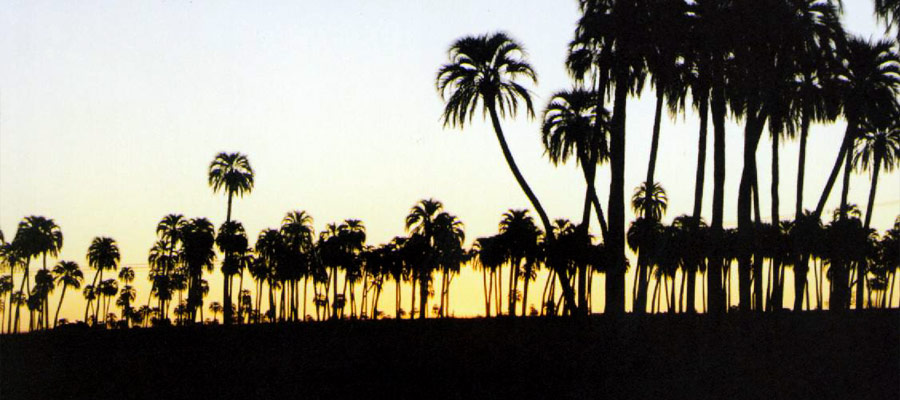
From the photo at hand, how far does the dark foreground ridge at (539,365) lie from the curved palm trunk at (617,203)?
1397 millimetres

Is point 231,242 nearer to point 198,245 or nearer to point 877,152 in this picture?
point 198,245

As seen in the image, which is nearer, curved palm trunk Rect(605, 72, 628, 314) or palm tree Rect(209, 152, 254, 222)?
curved palm trunk Rect(605, 72, 628, 314)

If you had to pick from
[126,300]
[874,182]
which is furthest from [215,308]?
[874,182]

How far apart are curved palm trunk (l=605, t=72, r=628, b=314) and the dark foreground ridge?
4.58ft

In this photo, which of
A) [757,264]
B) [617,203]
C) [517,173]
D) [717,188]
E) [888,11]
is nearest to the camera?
[888,11]

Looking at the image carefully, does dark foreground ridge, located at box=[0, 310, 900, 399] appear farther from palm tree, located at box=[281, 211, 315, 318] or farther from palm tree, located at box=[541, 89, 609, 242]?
palm tree, located at box=[281, 211, 315, 318]

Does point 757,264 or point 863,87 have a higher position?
point 863,87

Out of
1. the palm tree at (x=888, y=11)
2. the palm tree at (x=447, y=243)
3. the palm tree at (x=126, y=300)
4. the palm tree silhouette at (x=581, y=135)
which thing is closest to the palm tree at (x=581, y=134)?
the palm tree silhouette at (x=581, y=135)

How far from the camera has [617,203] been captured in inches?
1716

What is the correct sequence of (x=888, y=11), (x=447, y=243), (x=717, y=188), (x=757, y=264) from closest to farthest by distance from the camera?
(x=888, y=11), (x=717, y=188), (x=757, y=264), (x=447, y=243)

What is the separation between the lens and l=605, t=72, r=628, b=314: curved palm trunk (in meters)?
42.8

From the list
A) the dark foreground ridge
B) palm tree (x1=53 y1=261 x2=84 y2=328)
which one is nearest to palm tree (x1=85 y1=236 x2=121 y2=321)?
palm tree (x1=53 y1=261 x2=84 y2=328)

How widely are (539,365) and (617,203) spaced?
A: 38.5ft

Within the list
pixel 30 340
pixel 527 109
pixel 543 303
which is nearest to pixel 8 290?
pixel 543 303
